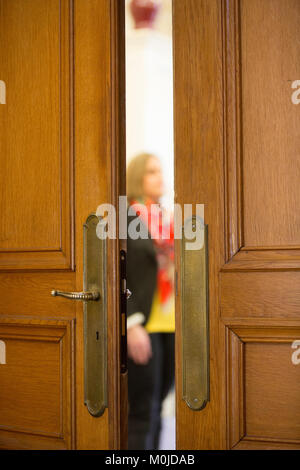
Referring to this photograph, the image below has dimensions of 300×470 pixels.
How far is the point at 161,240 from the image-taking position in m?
1.90

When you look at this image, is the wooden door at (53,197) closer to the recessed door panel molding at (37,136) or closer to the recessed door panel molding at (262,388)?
the recessed door panel molding at (37,136)

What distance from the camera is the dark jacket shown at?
194 centimetres

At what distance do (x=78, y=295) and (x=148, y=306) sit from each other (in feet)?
2.59

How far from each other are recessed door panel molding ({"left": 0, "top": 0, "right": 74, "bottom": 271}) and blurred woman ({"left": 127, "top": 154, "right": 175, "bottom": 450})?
0.49 m

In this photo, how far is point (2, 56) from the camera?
1389mm

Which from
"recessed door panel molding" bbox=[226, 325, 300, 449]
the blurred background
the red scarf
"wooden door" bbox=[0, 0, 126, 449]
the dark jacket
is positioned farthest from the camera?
the dark jacket

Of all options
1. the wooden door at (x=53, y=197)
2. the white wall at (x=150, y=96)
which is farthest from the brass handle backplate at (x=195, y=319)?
the white wall at (x=150, y=96)

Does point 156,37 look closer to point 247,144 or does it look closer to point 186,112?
A: point 186,112

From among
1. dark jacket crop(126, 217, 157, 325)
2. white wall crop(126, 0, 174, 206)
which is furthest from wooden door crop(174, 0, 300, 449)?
dark jacket crop(126, 217, 157, 325)

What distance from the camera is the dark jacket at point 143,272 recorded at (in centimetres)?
194

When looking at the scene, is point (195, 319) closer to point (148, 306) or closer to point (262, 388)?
point (262, 388)

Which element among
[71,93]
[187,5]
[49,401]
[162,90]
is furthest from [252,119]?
[49,401]

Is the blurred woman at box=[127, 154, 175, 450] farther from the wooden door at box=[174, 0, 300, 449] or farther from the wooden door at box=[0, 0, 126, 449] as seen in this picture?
the wooden door at box=[174, 0, 300, 449]

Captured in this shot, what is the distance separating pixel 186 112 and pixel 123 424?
2.41ft
